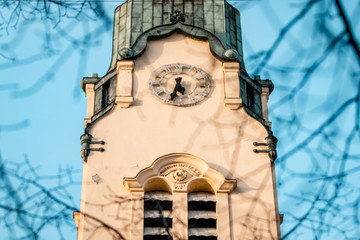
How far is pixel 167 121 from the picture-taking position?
25.2 meters

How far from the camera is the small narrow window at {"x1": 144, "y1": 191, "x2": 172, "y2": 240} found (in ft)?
75.5

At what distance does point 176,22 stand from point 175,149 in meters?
4.29

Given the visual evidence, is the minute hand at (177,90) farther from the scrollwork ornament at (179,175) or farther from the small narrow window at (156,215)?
the small narrow window at (156,215)

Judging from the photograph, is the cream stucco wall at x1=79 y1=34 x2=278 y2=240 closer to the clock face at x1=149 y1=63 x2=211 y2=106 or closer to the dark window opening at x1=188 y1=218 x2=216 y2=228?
the clock face at x1=149 y1=63 x2=211 y2=106

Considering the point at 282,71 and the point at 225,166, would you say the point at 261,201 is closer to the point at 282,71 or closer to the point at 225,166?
the point at 225,166

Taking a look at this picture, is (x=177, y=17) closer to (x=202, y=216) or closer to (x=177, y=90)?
(x=177, y=90)

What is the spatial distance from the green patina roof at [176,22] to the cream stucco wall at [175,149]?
4.77 ft

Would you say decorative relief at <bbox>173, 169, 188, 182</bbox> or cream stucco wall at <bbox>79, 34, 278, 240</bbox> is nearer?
cream stucco wall at <bbox>79, 34, 278, 240</bbox>

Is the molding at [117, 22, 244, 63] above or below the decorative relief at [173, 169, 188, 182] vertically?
above

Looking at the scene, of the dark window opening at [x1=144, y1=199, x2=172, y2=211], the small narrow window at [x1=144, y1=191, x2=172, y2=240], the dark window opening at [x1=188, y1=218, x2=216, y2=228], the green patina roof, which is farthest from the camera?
the green patina roof

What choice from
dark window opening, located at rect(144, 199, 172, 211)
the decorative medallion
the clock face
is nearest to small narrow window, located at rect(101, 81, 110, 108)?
the clock face

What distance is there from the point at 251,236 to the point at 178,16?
7589 mm

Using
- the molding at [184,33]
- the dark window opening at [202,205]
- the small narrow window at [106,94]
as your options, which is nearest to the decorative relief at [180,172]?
the dark window opening at [202,205]

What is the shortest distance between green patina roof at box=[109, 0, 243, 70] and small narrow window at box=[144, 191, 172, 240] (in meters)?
5.03
